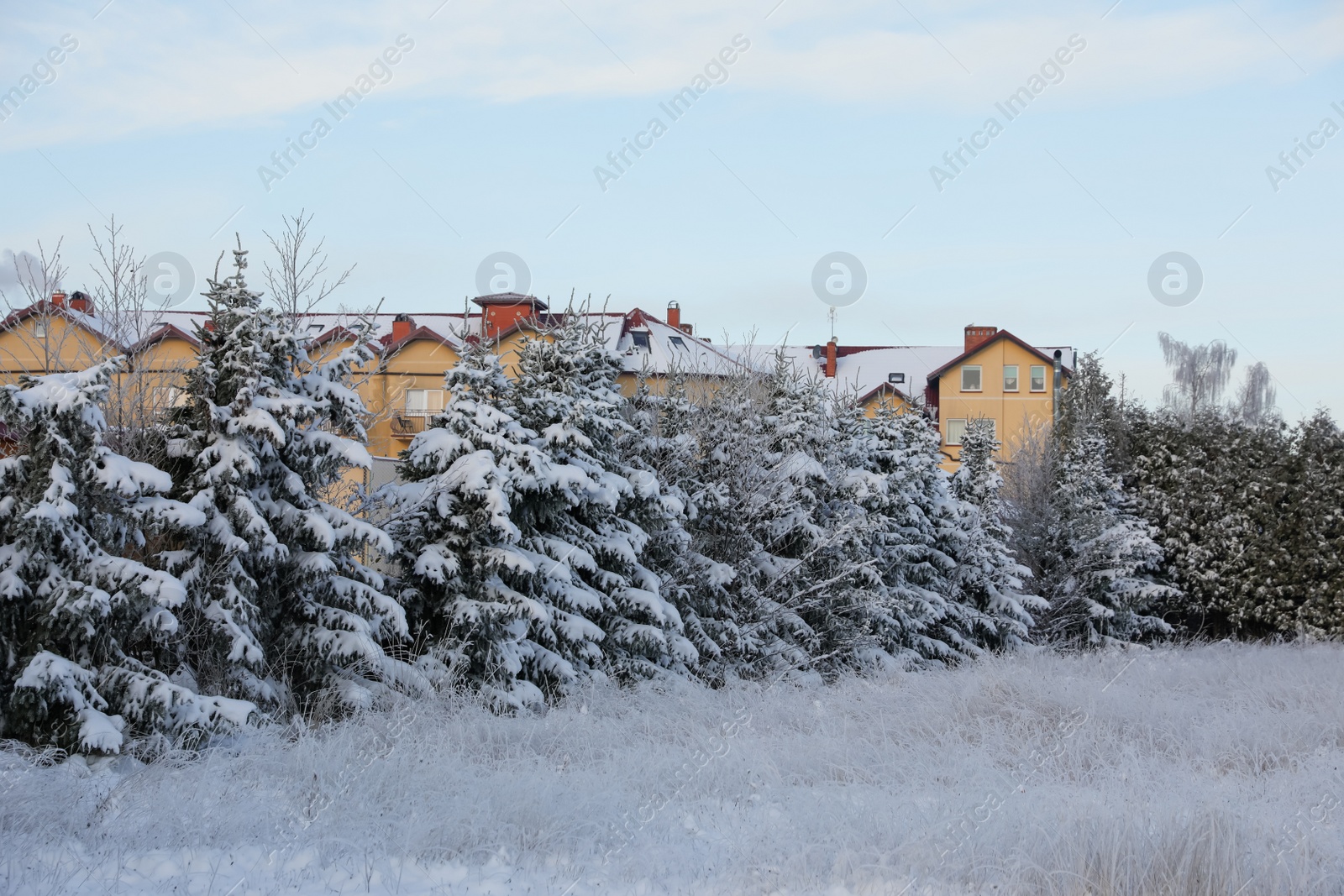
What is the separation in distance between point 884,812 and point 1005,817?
82 cm

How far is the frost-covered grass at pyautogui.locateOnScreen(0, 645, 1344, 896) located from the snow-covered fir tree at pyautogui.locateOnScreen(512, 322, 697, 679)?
3.70 meters

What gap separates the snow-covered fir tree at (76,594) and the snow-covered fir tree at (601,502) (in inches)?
230

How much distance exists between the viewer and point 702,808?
7523 mm

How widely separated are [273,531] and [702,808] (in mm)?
5760

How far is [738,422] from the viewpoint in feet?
61.0

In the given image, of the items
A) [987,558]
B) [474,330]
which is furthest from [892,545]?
[474,330]

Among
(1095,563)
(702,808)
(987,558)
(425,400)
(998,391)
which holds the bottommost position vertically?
(702,808)

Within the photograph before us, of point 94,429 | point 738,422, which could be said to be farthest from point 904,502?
point 94,429

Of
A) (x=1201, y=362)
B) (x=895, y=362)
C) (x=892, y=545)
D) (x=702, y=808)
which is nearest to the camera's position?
(x=702, y=808)

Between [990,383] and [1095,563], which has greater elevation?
[990,383]

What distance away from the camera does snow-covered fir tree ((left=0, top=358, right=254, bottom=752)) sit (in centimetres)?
838

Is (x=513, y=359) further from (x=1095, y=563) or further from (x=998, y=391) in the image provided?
(x=998, y=391)

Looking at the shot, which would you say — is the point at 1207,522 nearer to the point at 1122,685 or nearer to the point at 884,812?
the point at 1122,685

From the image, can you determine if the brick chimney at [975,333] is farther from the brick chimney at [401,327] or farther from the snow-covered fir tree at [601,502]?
the snow-covered fir tree at [601,502]
